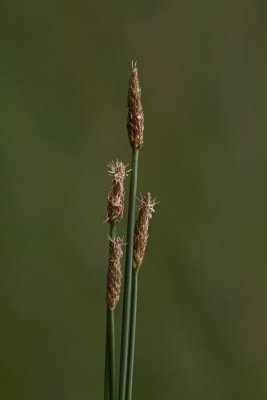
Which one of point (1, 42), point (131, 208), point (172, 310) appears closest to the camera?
point (131, 208)

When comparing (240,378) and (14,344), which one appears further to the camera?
(240,378)

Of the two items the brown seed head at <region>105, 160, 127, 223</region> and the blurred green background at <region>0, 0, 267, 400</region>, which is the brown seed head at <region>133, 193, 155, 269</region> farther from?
the blurred green background at <region>0, 0, 267, 400</region>

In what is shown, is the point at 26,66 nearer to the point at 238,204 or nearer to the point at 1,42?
the point at 1,42

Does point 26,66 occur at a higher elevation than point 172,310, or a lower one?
higher

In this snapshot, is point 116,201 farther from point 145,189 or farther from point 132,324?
point 145,189

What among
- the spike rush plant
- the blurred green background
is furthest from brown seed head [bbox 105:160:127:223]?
the blurred green background

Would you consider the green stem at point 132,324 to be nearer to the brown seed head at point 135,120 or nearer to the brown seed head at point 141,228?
the brown seed head at point 141,228

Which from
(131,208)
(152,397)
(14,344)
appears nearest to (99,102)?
(14,344)
